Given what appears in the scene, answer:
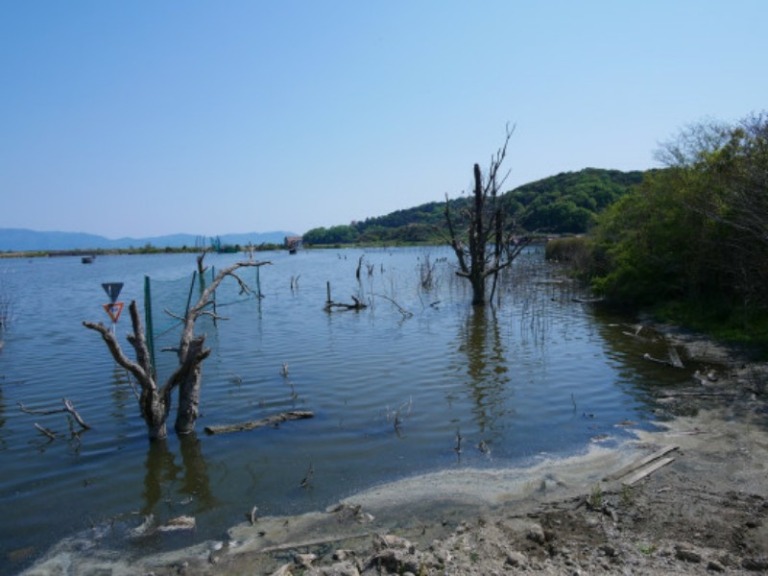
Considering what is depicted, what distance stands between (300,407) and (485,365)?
208 inches

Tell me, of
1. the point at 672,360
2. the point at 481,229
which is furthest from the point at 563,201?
the point at 672,360

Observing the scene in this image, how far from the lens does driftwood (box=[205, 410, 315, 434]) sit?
381 inches

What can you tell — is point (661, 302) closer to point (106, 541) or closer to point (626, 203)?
point (626, 203)

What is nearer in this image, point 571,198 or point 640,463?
point 640,463

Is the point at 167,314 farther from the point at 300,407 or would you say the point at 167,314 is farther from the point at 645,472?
the point at 645,472

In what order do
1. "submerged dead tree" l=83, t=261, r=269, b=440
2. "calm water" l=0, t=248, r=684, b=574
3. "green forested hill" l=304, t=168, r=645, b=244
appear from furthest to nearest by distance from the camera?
1. "green forested hill" l=304, t=168, r=645, b=244
2. "submerged dead tree" l=83, t=261, r=269, b=440
3. "calm water" l=0, t=248, r=684, b=574

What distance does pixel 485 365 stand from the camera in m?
14.6

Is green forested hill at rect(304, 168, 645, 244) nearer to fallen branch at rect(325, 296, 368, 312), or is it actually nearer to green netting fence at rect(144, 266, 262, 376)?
fallen branch at rect(325, 296, 368, 312)

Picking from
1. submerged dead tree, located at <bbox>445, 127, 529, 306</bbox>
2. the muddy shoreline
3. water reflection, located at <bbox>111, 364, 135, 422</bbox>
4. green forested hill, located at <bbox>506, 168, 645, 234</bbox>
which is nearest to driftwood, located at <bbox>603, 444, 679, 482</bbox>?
the muddy shoreline

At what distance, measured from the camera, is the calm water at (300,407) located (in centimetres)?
746

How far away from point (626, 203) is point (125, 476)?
85.3ft

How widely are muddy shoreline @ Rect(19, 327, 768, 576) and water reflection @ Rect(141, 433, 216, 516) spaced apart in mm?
995

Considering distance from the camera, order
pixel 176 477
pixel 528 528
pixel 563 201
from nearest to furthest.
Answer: pixel 528 528, pixel 176 477, pixel 563 201

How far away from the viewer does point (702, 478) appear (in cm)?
724
